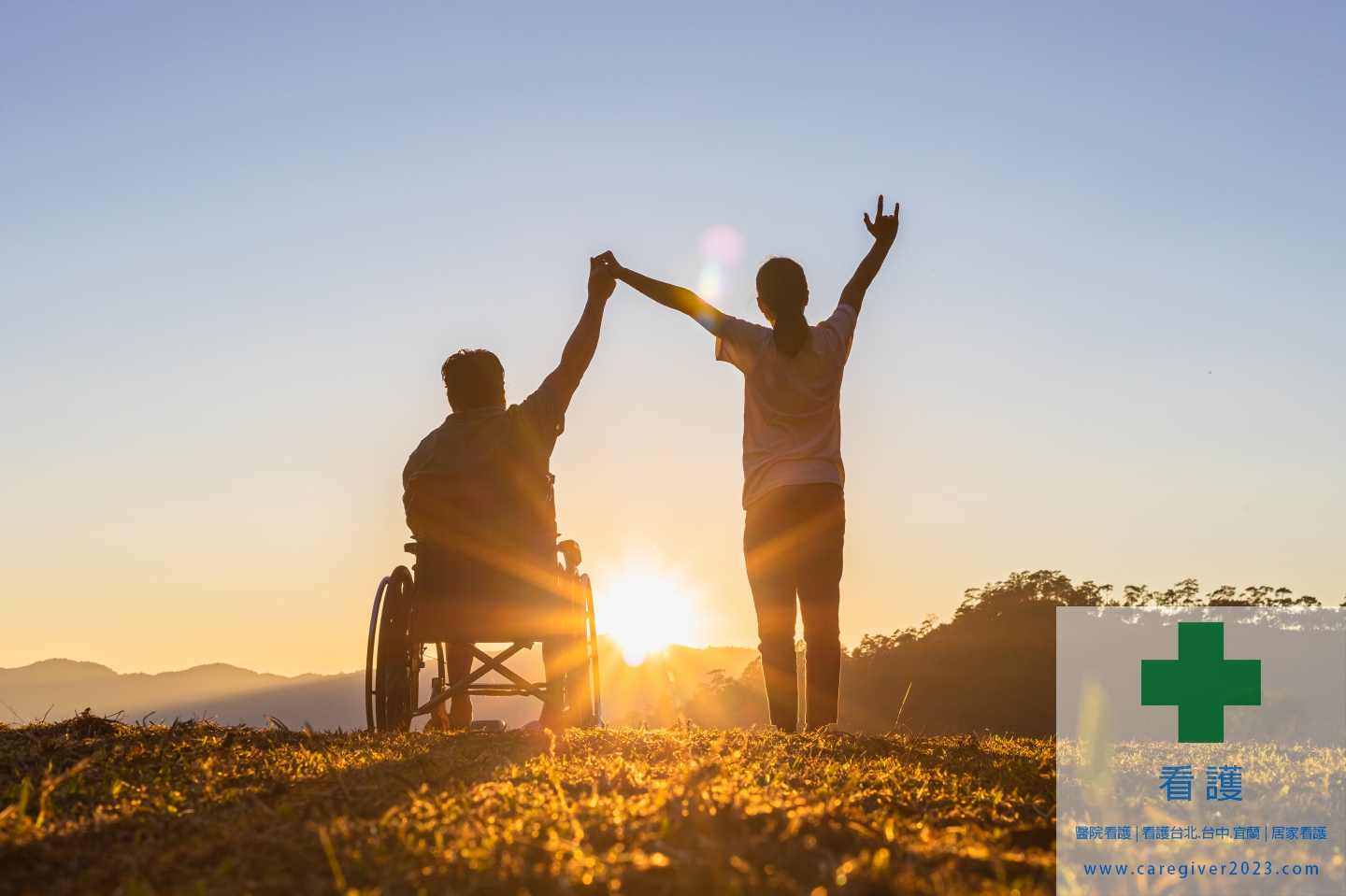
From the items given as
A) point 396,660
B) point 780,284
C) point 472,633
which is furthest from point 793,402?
point 396,660

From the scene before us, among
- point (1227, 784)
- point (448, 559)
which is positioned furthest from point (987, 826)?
point (448, 559)

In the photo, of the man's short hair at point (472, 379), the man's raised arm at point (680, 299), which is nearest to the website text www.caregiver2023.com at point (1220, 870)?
the man's raised arm at point (680, 299)

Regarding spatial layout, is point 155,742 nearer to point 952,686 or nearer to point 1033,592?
point 952,686

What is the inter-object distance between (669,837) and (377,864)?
1.89 ft

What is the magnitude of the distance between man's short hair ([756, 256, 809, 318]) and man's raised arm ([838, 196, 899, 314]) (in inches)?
13.5

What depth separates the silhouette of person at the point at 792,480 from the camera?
5.44 meters

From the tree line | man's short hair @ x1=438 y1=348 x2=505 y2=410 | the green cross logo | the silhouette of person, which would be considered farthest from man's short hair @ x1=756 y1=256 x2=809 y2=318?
the tree line

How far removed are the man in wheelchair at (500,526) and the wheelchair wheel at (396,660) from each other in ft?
0.32

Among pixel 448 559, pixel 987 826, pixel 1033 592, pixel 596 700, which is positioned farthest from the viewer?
pixel 1033 592

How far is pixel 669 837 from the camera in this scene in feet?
6.63

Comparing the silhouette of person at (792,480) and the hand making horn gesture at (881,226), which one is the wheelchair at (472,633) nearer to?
the silhouette of person at (792,480)

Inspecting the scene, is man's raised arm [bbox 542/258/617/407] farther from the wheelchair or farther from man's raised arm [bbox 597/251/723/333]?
the wheelchair

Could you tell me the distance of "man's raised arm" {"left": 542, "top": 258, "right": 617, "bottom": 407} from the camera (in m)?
6.16

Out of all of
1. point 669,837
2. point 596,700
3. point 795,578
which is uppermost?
point 795,578
